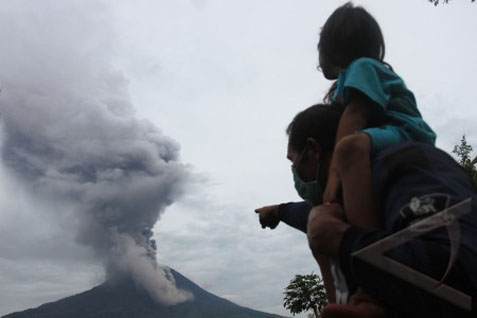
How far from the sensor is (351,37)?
1870mm

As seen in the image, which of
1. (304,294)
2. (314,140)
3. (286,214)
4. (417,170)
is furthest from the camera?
(304,294)

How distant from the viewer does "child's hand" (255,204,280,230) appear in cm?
258

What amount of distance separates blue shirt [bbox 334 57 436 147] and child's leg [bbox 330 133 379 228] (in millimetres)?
203

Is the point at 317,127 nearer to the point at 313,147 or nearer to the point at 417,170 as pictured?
the point at 313,147

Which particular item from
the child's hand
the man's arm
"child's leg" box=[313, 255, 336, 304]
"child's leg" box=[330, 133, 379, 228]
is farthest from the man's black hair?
the child's hand

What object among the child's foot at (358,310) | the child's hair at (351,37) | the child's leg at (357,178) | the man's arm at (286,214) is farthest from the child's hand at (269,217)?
the child's foot at (358,310)

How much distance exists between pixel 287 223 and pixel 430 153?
4.22 ft

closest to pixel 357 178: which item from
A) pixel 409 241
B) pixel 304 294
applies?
pixel 409 241

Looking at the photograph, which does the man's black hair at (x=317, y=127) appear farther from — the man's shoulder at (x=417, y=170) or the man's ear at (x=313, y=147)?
the man's shoulder at (x=417, y=170)

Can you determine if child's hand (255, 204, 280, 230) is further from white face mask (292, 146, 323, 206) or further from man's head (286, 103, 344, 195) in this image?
man's head (286, 103, 344, 195)

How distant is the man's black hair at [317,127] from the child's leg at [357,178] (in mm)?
403

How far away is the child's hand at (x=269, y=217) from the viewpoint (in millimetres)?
2580

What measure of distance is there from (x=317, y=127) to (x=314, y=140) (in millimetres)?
70

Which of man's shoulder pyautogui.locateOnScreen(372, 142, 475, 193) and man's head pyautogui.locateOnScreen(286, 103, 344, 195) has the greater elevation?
man's head pyautogui.locateOnScreen(286, 103, 344, 195)
